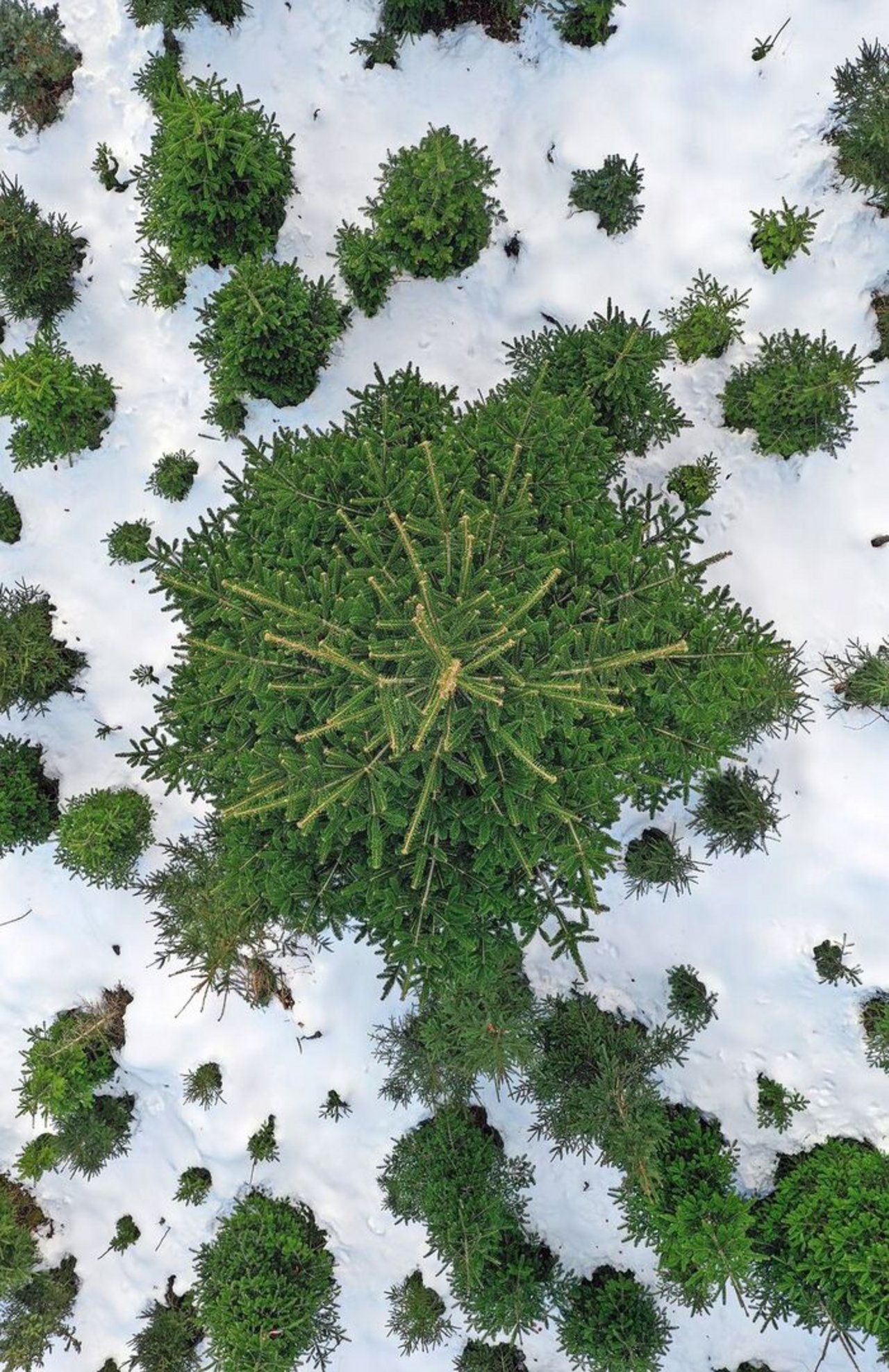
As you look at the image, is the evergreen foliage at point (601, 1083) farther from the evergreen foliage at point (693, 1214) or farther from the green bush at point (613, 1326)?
the green bush at point (613, 1326)

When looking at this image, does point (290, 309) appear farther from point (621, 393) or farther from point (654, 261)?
point (654, 261)

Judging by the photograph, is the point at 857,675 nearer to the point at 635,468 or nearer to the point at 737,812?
the point at 737,812

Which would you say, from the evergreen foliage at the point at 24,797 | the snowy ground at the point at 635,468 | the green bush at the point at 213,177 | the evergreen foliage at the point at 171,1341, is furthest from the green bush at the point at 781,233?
the evergreen foliage at the point at 171,1341

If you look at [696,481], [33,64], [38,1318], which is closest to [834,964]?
[696,481]

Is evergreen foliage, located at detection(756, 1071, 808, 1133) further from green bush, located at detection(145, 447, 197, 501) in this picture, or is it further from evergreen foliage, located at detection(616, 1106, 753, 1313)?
green bush, located at detection(145, 447, 197, 501)

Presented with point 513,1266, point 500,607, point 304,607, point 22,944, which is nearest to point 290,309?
point 304,607

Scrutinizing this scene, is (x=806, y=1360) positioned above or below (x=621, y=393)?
below
